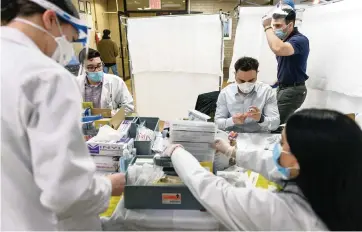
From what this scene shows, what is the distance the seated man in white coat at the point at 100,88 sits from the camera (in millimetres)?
2125

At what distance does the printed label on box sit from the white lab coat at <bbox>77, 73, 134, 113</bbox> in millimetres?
1387

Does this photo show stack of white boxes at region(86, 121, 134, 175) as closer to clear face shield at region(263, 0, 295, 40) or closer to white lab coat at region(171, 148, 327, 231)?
white lab coat at region(171, 148, 327, 231)

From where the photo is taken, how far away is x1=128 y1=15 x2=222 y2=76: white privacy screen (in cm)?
316

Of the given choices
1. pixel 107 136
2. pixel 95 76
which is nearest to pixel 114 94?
pixel 95 76

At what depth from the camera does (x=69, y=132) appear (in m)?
0.65

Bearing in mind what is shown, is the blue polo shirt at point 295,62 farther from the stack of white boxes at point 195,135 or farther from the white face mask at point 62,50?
the white face mask at point 62,50

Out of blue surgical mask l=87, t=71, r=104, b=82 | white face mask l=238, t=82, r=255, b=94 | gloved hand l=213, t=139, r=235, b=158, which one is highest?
blue surgical mask l=87, t=71, r=104, b=82

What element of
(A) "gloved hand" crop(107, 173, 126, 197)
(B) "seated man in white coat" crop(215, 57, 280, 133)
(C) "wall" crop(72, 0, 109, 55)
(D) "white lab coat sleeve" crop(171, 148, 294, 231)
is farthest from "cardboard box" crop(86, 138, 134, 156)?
(C) "wall" crop(72, 0, 109, 55)

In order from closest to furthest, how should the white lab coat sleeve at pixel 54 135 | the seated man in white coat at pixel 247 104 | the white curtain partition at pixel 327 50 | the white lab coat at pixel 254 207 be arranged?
1. the white lab coat sleeve at pixel 54 135
2. the white lab coat at pixel 254 207
3. the seated man in white coat at pixel 247 104
4. the white curtain partition at pixel 327 50

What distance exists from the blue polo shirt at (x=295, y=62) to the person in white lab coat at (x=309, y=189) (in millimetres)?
1848

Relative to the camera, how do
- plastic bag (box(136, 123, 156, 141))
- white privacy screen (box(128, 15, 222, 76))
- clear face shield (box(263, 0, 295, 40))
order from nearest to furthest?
plastic bag (box(136, 123, 156, 141)) < clear face shield (box(263, 0, 295, 40)) < white privacy screen (box(128, 15, 222, 76))

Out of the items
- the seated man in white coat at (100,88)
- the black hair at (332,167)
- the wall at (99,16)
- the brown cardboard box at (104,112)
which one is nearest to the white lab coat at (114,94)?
the seated man in white coat at (100,88)

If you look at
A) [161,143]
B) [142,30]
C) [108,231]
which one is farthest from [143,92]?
[108,231]

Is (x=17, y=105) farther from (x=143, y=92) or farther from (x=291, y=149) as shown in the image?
(x=143, y=92)
